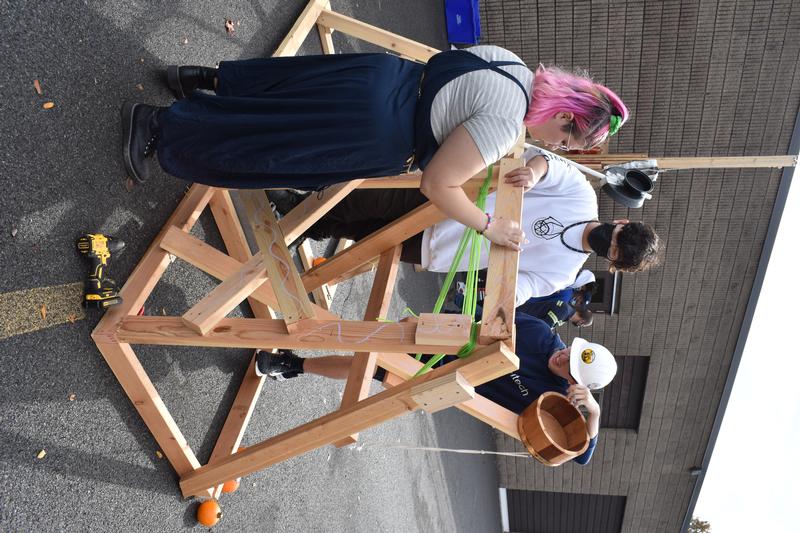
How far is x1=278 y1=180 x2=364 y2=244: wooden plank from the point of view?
2.17 m

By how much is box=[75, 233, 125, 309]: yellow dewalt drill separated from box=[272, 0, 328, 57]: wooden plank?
1.35 metres

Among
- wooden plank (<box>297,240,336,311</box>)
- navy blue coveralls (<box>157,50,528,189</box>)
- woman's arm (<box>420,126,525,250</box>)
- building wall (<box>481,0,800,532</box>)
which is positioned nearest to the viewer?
woman's arm (<box>420,126,525,250</box>)

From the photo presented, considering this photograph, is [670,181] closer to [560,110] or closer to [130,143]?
[560,110]

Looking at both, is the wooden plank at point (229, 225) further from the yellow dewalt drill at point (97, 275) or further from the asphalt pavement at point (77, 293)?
the yellow dewalt drill at point (97, 275)

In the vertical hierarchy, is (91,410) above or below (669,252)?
above

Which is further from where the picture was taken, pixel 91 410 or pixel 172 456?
pixel 172 456

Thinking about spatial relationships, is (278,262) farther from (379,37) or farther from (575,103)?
(379,37)

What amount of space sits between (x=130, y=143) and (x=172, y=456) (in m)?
1.13

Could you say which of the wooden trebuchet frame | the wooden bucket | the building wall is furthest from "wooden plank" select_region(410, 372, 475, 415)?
the building wall

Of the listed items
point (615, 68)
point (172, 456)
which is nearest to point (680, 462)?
point (615, 68)

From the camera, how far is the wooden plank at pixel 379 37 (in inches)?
113

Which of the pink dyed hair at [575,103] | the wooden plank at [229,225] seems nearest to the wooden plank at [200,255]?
the wooden plank at [229,225]

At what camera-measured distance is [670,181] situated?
466 centimetres

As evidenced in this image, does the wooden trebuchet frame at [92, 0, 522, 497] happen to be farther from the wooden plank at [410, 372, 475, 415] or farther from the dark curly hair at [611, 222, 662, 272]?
the dark curly hair at [611, 222, 662, 272]
